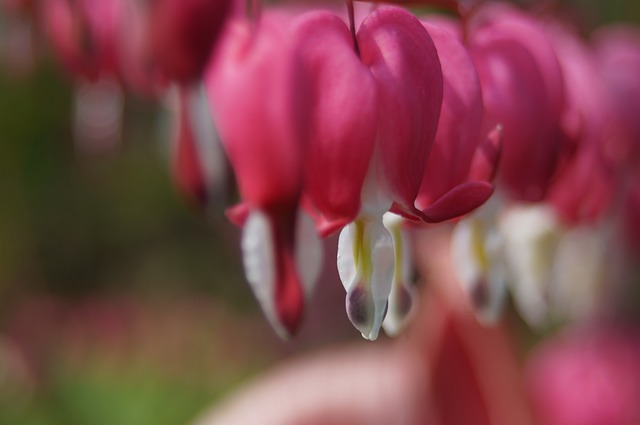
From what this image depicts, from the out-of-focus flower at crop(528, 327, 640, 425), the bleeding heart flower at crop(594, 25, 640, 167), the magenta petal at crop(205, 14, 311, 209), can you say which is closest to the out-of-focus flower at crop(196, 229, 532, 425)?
the out-of-focus flower at crop(528, 327, 640, 425)

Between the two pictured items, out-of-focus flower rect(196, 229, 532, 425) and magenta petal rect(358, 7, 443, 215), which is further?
out-of-focus flower rect(196, 229, 532, 425)

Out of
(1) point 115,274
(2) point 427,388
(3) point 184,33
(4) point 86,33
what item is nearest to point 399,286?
(3) point 184,33

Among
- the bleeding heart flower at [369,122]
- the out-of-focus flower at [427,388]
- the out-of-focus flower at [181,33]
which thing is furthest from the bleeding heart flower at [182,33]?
the out-of-focus flower at [427,388]

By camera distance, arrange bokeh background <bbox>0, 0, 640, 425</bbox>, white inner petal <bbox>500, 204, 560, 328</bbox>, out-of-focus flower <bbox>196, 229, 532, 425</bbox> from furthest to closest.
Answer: bokeh background <bbox>0, 0, 640, 425</bbox> < out-of-focus flower <bbox>196, 229, 532, 425</bbox> < white inner petal <bbox>500, 204, 560, 328</bbox>

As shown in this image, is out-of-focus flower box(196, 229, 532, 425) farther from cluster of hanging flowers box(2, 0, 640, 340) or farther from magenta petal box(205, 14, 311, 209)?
magenta petal box(205, 14, 311, 209)

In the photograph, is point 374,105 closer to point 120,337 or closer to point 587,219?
point 587,219

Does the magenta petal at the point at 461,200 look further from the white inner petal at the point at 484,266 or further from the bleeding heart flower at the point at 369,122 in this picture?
the white inner petal at the point at 484,266

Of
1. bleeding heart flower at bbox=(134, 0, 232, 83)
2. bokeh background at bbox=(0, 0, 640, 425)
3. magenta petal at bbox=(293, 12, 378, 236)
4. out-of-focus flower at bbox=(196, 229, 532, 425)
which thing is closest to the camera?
magenta petal at bbox=(293, 12, 378, 236)
